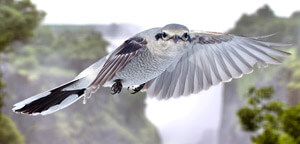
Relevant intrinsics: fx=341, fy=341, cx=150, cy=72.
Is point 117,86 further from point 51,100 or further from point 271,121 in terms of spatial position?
point 271,121

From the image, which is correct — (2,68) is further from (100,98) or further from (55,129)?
(100,98)

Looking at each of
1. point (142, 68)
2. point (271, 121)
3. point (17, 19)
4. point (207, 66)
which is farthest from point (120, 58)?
point (17, 19)

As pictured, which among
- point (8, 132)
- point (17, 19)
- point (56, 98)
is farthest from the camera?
point (8, 132)

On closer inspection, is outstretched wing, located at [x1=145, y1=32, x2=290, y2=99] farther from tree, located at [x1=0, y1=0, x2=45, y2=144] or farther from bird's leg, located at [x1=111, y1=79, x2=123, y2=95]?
tree, located at [x1=0, y1=0, x2=45, y2=144]

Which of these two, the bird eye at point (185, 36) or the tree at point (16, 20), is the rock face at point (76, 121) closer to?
the tree at point (16, 20)

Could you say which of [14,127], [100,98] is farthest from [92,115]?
[14,127]

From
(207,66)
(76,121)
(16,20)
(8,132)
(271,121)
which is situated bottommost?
(207,66)
